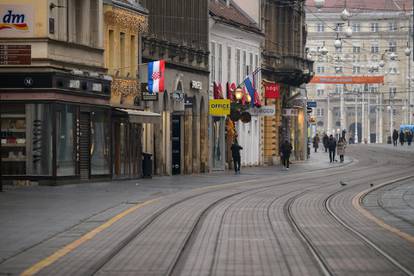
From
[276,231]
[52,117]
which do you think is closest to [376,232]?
[276,231]

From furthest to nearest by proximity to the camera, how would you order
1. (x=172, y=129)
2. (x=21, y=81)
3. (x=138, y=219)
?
1. (x=172, y=129)
2. (x=21, y=81)
3. (x=138, y=219)

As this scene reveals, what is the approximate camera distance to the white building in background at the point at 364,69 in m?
154

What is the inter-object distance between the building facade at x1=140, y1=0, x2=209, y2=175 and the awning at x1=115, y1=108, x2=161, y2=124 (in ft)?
7.43

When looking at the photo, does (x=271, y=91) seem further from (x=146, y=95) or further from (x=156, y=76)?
(x=156, y=76)

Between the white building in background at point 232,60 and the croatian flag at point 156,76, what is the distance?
42.3ft

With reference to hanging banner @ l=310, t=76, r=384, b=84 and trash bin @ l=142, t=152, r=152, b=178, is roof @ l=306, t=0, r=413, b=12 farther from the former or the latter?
trash bin @ l=142, t=152, r=152, b=178

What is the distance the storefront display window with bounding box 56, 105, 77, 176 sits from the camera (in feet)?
128

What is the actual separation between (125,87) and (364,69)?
115m

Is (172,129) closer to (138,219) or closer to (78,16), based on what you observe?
(78,16)

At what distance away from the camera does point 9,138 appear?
38656 millimetres

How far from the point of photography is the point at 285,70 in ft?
256

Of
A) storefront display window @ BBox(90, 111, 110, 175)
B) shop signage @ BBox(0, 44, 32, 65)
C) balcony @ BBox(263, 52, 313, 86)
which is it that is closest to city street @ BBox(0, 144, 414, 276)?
storefront display window @ BBox(90, 111, 110, 175)

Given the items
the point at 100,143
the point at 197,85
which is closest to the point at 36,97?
the point at 100,143

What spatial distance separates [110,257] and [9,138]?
22.1 metres
